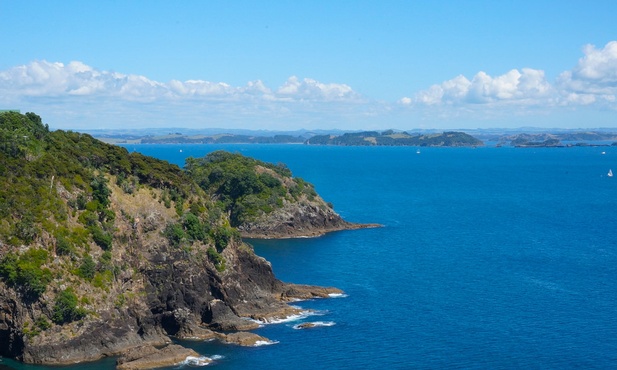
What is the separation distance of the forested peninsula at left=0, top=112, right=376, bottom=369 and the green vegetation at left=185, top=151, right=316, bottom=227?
41610 millimetres

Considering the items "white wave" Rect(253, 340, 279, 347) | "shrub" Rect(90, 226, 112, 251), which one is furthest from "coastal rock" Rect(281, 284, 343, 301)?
"shrub" Rect(90, 226, 112, 251)

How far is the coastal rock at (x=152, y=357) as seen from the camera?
64.1m

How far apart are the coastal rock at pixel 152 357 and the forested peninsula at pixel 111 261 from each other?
0.46ft

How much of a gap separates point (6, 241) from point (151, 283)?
14.8 m

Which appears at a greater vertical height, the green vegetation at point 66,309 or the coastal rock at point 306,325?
the green vegetation at point 66,309

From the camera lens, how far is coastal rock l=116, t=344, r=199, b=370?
6406 centimetres

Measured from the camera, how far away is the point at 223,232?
277 feet

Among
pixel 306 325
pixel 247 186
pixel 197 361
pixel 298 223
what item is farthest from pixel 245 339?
pixel 247 186

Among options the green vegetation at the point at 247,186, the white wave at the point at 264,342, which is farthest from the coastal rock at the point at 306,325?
the green vegetation at the point at 247,186

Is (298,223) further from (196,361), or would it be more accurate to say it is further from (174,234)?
(196,361)

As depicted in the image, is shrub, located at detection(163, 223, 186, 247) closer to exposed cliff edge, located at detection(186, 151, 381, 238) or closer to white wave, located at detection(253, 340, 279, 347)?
white wave, located at detection(253, 340, 279, 347)

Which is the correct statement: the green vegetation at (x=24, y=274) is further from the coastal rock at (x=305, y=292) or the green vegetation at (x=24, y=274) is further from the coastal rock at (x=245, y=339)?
the coastal rock at (x=305, y=292)

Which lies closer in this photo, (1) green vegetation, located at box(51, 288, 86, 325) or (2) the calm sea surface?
(1) green vegetation, located at box(51, 288, 86, 325)

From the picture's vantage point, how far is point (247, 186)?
140 metres
